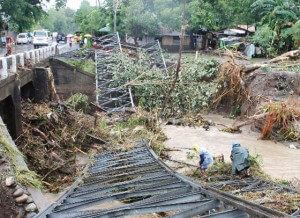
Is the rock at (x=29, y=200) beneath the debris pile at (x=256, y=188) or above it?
above

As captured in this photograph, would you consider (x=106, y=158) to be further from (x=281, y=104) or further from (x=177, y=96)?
(x=177, y=96)

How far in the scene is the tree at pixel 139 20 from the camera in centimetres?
3688

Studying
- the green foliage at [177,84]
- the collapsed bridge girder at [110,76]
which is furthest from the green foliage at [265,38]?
the collapsed bridge girder at [110,76]

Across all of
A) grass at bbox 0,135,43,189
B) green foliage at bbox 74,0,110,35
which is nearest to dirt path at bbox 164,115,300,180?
grass at bbox 0,135,43,189

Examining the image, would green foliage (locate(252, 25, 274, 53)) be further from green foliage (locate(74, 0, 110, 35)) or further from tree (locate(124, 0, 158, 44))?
green foliage (locate(74, 0, 110, 35))

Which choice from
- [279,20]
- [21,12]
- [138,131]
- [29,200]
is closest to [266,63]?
[279,20]

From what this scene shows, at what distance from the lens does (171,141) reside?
18.3 metres

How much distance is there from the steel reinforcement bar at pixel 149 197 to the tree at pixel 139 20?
27043 millimetres

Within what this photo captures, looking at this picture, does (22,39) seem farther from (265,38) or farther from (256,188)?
(256,188)

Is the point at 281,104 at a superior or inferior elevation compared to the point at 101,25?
inferior

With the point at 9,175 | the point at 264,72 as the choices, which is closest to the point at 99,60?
the point at 264,72

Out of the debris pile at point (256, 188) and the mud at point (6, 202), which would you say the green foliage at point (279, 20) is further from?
the mud at point (6, 202)

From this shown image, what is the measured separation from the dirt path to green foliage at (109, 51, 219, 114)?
278 centimetres

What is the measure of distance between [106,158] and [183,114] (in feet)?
34.1
